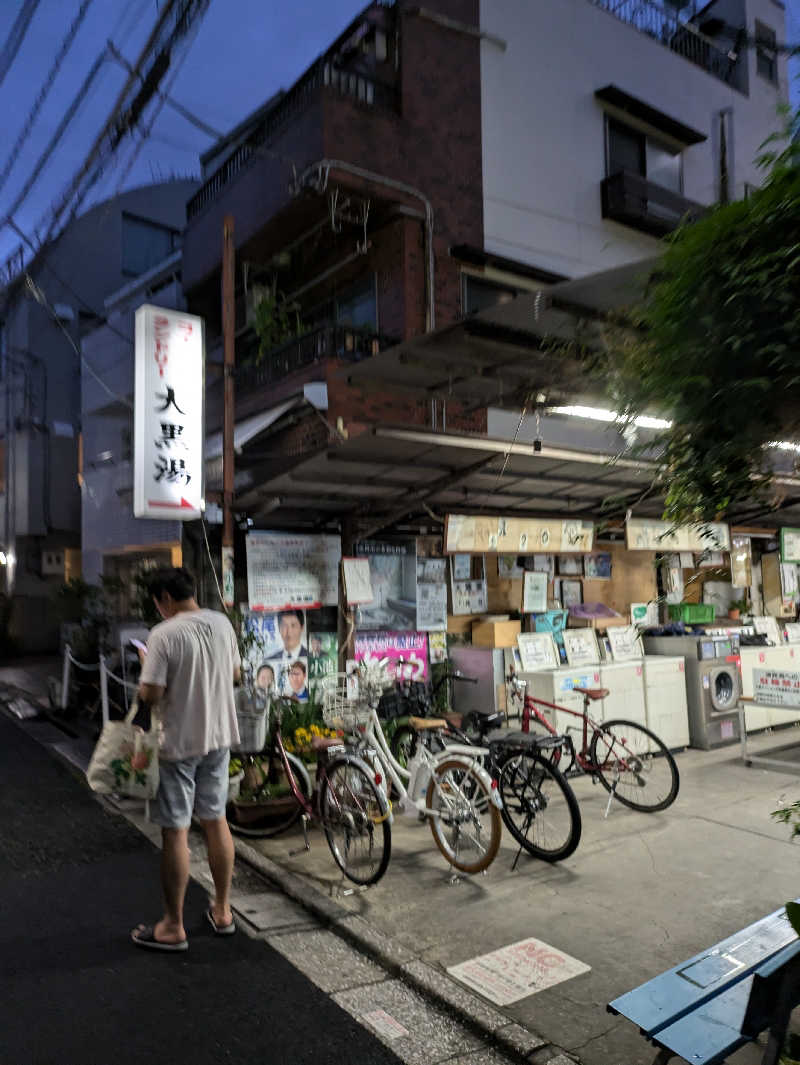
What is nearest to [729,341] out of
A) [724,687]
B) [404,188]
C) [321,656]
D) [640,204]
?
[321,656]

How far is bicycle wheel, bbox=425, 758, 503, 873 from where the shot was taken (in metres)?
5.72

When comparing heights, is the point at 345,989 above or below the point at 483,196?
below

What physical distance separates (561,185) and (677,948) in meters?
12.3

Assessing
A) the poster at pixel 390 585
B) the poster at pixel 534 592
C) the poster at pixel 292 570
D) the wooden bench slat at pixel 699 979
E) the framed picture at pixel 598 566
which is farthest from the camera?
the framed picture at pixel 598 566

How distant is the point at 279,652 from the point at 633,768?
4.14 meters

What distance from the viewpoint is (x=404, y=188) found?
10.8 metres

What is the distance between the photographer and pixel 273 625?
8.49 meters

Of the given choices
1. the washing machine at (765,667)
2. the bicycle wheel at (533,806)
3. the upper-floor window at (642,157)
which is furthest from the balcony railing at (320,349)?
the washing machine at (765,667)

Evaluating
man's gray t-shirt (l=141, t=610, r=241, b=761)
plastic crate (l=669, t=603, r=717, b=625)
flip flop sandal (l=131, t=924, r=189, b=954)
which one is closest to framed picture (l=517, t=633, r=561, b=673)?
plastic crate (l=669, t=603, r=717, b=625)

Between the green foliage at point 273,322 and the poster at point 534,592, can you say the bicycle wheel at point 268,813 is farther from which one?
the green foliage at point 273,322

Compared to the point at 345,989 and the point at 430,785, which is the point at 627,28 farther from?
the point at 345,989

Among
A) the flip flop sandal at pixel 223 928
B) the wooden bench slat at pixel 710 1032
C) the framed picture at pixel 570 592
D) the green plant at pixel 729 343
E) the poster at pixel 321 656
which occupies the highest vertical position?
the green plant at pixel 729 343

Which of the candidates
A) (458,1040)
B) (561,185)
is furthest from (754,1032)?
(561,185)

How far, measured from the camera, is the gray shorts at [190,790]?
4.50 meters
